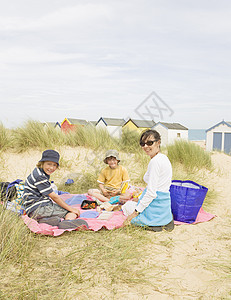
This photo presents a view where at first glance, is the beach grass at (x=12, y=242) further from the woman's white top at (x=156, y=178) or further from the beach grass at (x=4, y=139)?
the beach grass at (x=4, y=139)

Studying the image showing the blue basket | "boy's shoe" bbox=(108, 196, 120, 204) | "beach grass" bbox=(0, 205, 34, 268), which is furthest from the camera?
"boy's shoe" bbox=(108, 196, 120, 204)

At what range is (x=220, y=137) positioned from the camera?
67.5ft

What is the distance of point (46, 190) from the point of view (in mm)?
3840

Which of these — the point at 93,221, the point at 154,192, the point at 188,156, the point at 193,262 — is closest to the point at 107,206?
the point at 93,221

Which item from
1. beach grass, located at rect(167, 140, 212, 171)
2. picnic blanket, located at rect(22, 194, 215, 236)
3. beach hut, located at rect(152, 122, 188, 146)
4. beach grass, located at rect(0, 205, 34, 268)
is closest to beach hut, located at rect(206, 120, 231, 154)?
beach hut, located at rect(152, 122, 188, 146)

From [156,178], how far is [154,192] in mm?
192

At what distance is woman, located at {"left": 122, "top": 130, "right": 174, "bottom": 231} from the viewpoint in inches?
141

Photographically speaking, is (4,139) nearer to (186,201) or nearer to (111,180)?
(111,180)

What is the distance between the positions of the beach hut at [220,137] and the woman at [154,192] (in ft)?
57.9

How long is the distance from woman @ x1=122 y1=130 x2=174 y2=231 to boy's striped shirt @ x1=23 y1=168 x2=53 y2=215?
124 cm

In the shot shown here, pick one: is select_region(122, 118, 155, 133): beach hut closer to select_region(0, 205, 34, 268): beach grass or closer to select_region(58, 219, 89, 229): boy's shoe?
select_region(58, 219, 89, 229): boy's shoe

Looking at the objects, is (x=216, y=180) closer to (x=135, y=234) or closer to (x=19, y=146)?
(x=135, y=234)

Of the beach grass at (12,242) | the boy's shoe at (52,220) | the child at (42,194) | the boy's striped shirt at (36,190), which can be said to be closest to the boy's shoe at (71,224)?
the child at (42,194)

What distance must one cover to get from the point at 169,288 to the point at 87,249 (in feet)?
3.33
